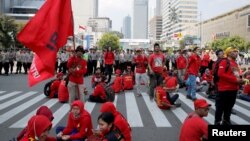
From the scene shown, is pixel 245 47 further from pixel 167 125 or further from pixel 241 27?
pixel 167 125

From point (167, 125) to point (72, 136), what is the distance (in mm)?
3419

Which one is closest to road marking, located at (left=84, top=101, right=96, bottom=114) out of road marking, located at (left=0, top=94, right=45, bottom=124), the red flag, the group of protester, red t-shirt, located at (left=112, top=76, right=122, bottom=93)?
the group of protester

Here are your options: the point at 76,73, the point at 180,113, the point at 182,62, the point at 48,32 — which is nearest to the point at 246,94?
the point at 180,113

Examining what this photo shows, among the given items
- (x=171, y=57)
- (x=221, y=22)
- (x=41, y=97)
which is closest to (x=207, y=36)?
(x=221, y=22)

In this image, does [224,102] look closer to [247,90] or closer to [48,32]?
[48,32]

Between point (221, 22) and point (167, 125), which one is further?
point (221, 22)

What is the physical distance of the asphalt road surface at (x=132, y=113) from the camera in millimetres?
8361

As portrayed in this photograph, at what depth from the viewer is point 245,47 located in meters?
80.0

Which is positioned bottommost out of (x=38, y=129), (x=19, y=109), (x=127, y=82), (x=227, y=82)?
(x=19, y=109)

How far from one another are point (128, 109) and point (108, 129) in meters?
6.29

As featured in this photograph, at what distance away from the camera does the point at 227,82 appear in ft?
26.3

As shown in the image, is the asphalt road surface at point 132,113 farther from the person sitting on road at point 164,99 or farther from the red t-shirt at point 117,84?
the red t-shirt at point 117,84

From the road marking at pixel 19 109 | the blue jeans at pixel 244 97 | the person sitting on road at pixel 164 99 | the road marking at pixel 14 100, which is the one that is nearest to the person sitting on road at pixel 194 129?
the road marking at pixel 19 109

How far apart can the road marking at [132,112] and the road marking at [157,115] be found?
0.40 m
